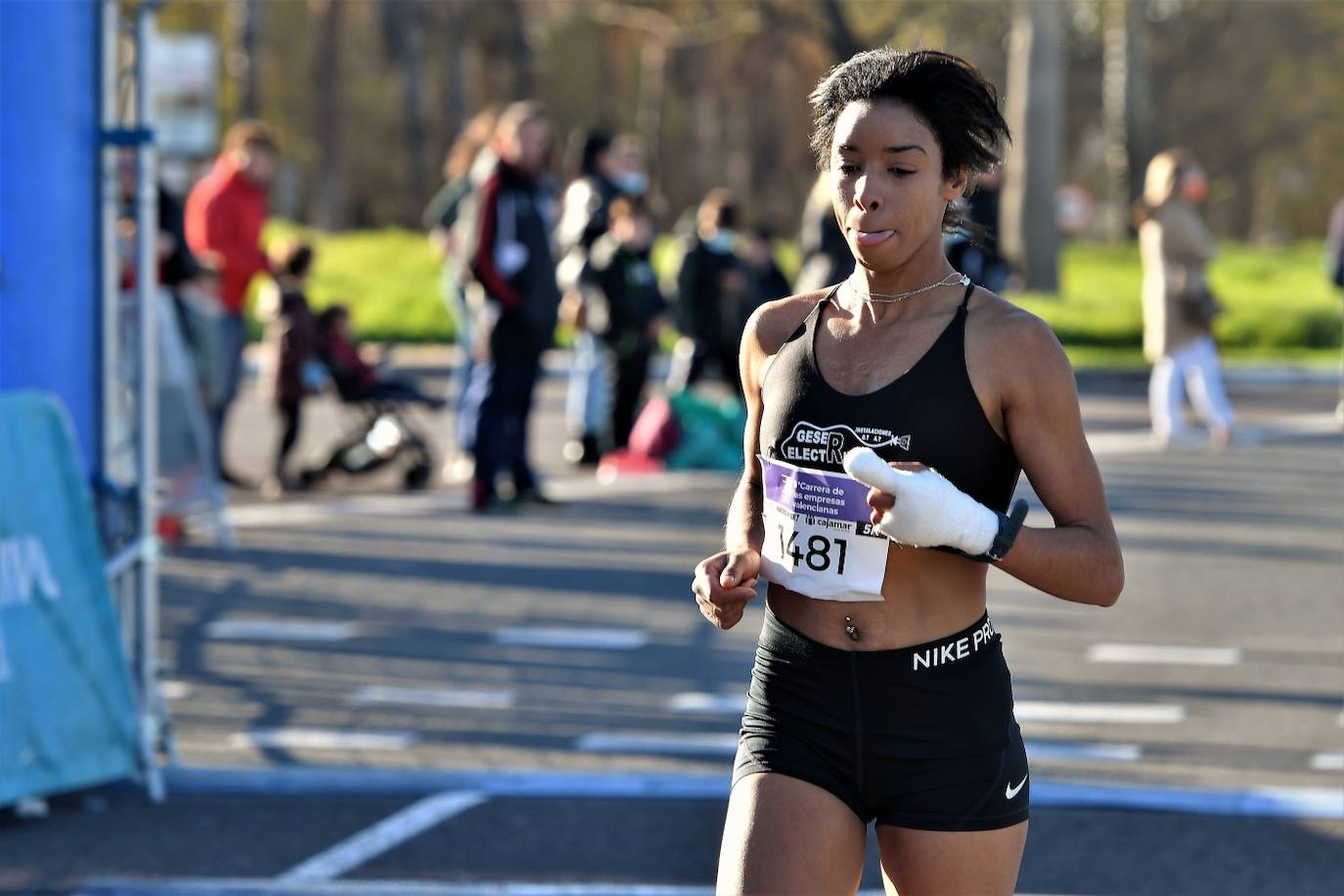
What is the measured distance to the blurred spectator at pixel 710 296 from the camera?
1456 cm

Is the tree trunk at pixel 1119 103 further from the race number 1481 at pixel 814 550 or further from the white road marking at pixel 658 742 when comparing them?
the race number 1481 at pixel 814 550

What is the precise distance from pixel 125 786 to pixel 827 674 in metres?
3.69

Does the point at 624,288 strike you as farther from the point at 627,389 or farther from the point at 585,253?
the point at 627,389

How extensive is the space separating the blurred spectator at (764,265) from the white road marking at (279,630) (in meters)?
6.99

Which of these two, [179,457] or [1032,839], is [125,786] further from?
[179,457]

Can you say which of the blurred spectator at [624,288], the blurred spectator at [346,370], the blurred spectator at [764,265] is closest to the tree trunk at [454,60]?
the blurred spectator at [764,265]

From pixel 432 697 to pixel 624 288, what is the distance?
634 centimetres

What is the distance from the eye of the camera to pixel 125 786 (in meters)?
6.59

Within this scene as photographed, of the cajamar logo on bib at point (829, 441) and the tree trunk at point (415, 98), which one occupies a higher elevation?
the cajamar logo on bib at point (829, 441)

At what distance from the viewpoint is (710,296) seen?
47.9 ft

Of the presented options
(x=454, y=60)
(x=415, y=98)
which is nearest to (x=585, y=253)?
(x=454, y=60)

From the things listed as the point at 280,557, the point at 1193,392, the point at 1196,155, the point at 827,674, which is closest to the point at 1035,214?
the point at 1193,392

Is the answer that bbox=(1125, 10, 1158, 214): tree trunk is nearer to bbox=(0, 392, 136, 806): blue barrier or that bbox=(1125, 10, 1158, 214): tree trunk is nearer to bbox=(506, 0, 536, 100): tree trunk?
bbox=(506, 0, 536, 100): tree trunk

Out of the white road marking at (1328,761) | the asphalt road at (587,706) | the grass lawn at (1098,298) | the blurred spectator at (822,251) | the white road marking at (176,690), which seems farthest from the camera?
the grass lawn at (1098,298)
